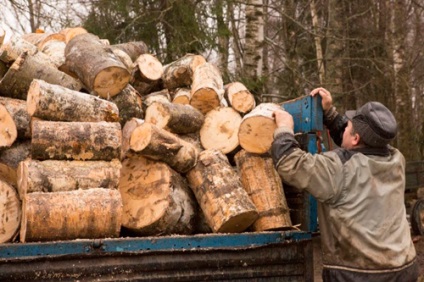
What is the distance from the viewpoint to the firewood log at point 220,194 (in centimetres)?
392

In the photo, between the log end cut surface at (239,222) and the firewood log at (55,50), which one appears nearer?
the log end cut surface at (239,222)

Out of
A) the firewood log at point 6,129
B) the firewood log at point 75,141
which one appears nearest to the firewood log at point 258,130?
the firewood log at point 75,141

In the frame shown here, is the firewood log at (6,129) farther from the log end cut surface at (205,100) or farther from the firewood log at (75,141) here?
the log end cut surface at (205,100)

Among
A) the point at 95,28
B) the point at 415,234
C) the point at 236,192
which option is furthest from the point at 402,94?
the point at 236,192

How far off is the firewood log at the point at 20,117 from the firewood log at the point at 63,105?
147 millimetres

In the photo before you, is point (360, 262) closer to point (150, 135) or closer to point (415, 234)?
point (150, 135)

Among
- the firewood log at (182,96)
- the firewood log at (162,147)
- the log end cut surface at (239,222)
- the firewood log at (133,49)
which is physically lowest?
the log end cut surface at (239,222)

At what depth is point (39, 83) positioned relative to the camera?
4109mm

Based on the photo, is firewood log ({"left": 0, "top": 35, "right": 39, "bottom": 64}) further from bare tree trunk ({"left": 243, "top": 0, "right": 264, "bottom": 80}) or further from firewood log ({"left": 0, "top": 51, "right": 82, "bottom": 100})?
bare tree trunk ({"left": 243, "top": 0, "right": 264, "bottom": 80})

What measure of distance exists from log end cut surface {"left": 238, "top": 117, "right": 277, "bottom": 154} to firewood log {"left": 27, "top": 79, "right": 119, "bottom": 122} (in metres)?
0.98

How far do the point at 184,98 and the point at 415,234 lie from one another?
5.50 metres

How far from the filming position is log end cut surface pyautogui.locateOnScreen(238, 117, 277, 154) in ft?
13.9

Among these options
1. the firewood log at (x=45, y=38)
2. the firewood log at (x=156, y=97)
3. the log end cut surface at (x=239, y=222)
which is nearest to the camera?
the log end cut surface at (x=239, y=222)

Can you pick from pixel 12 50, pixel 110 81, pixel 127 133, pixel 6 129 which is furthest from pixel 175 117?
pixel 12 50
